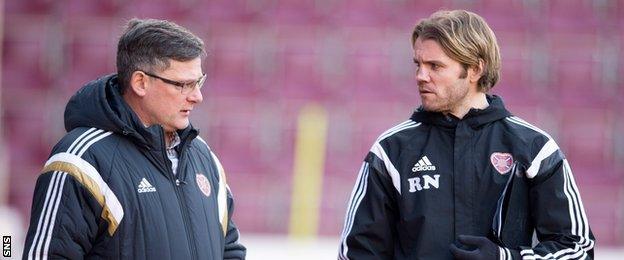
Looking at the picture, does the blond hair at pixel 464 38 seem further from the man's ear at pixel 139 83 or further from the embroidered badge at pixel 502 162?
the man's ear at pixel 139 83

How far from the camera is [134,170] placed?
3170 mm

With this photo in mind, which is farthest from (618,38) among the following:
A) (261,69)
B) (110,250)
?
(110,250)

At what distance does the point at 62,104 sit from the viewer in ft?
30.6

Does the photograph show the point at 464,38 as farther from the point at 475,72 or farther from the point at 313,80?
the point at 313,80

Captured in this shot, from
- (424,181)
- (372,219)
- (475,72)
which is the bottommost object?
(372,219)

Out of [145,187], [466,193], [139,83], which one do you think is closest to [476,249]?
[466,193]

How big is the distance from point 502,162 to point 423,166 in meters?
0.23

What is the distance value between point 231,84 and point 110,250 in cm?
618

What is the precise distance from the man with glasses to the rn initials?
0.60 m

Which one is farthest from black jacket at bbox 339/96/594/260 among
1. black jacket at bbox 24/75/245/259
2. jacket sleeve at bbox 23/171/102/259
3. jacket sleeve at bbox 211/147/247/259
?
jacket sleeve at bbox 23/171/102/259

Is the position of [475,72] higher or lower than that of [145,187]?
higher

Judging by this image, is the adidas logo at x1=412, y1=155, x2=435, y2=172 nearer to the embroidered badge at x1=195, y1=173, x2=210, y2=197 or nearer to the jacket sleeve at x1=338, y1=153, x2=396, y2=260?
the jacket sleeve at x1=338, y1=153, x2=396, y2=260

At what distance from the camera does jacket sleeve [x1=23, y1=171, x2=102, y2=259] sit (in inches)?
118

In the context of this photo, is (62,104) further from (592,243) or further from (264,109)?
(592,243)
